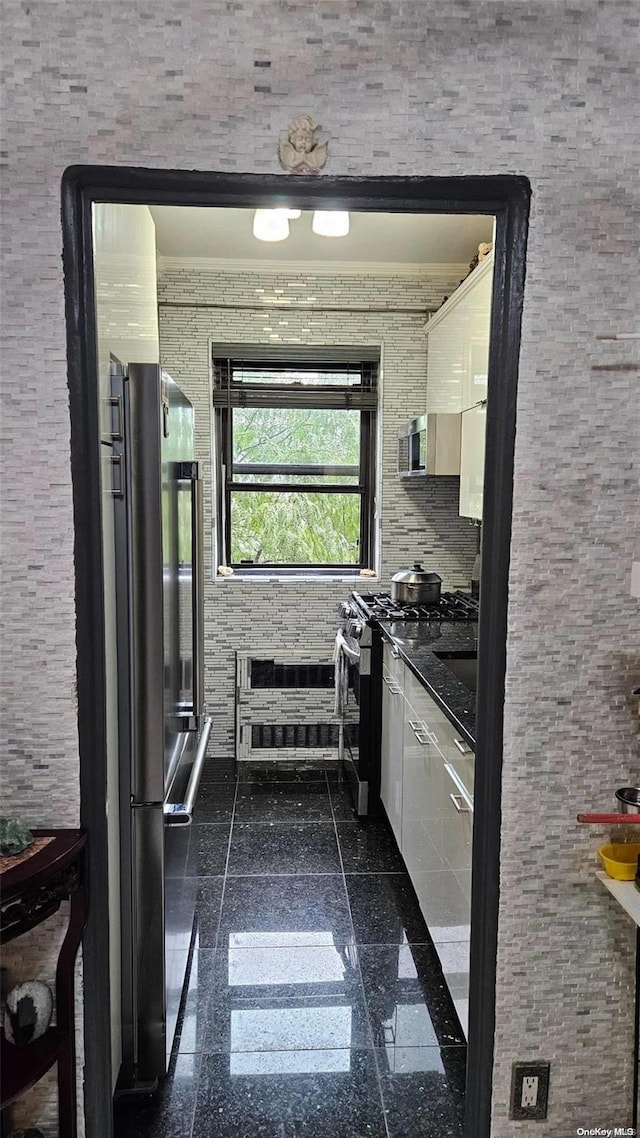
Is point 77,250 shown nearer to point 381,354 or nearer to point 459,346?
point 459,346

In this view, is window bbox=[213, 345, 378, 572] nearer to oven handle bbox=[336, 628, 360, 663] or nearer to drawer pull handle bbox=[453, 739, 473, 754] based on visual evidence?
oven handle bbox=[336, 628, 360, 663]

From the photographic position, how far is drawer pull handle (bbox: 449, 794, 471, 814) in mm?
2071

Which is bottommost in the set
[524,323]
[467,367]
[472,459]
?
[472,459]

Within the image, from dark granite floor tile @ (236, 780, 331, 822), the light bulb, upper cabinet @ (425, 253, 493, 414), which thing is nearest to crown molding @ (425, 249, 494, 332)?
upper cabinet @ (425, 253, 493, 414)

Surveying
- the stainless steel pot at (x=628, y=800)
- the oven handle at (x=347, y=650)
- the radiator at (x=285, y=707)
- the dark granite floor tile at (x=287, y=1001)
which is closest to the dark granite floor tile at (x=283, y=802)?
the radiator at (x=285, y=707)

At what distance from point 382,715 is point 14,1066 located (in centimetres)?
252

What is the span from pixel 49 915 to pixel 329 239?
3346 millimetres

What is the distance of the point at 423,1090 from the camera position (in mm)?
2041

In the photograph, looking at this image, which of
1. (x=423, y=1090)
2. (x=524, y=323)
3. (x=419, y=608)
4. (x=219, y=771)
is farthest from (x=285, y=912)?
(x=524, y=323)

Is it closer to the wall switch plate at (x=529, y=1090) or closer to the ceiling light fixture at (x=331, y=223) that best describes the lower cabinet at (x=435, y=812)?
the wall switch plate at (x=529, y=1090)

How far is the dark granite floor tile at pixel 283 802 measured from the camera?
3.75 metres

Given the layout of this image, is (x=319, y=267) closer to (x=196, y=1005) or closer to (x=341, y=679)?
(x=341, y=679)

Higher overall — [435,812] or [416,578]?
[416,578]

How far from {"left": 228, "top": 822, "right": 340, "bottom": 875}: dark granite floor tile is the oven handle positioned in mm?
792
